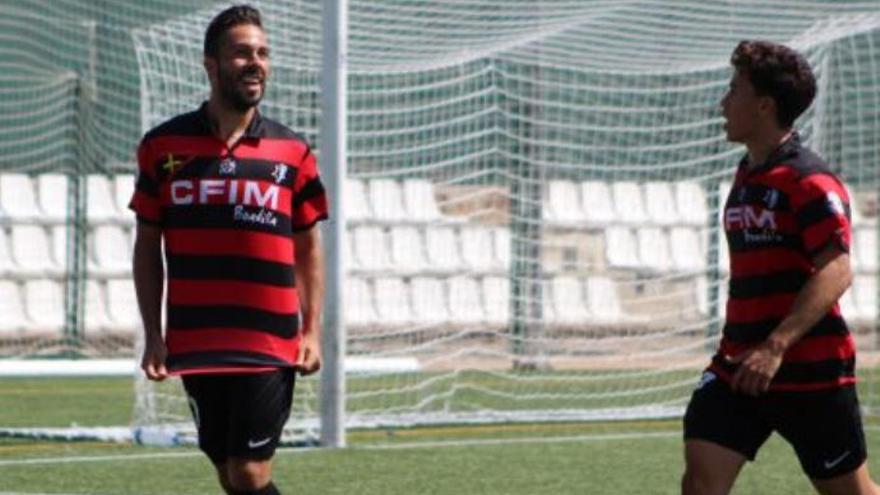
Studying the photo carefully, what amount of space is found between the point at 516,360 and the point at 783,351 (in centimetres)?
1140

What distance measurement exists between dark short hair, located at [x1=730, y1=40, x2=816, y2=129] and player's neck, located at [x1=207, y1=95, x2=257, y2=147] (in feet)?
5.02

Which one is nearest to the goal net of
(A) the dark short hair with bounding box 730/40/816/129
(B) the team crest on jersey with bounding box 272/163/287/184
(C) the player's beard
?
(B) the team crest on jersey with bounding box 272/163/287/184

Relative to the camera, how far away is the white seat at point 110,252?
23.5 metres

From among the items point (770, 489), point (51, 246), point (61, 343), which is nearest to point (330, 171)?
point (770, 489)

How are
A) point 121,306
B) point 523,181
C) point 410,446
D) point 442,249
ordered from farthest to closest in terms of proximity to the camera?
point 121,306
point 442,249
point 523,181
point 410,446

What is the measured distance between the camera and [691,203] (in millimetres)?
20562

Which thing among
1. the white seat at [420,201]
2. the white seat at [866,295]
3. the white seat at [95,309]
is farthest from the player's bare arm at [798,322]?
the white seat at [866,295]

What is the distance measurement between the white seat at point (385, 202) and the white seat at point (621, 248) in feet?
6.57

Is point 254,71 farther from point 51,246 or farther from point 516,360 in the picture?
point 51,246

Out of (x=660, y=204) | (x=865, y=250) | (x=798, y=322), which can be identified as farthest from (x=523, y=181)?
(x=865, y=250)

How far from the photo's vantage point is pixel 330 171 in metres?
13.0

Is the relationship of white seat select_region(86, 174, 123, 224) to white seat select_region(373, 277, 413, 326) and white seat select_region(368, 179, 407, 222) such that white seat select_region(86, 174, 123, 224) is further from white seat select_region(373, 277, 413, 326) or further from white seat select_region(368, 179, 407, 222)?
white seat select_region(373, 277, 413, 326)

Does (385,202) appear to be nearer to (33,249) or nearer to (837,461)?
(33,249)

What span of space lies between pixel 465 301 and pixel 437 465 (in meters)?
6.10
